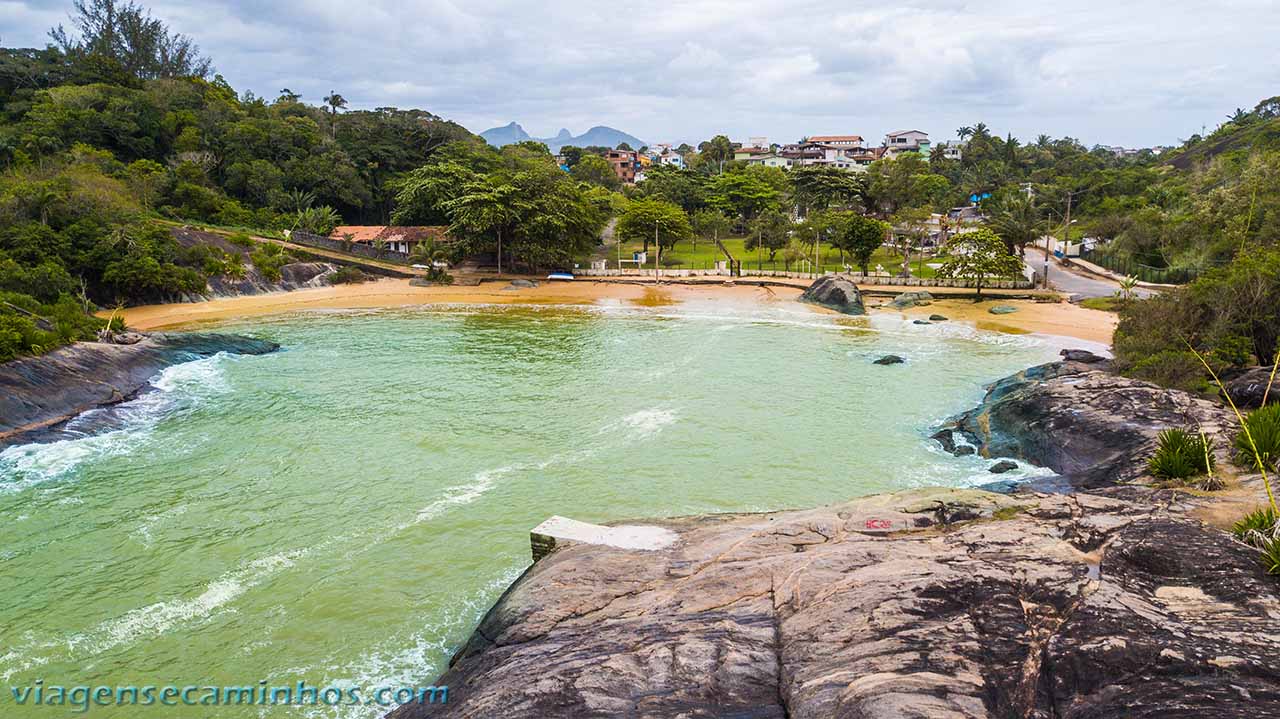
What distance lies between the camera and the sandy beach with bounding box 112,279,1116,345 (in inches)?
1486

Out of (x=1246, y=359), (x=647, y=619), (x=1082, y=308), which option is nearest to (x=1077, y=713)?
(x=647, y=619)

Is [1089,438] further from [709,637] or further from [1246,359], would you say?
[709,637]

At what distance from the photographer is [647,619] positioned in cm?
899

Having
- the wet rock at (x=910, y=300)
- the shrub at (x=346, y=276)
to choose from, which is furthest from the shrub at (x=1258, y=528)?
the shrub at (x=346, y=276)

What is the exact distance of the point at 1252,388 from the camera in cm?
1730

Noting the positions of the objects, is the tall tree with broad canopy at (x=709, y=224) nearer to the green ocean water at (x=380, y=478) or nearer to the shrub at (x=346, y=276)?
the shrub at (x=346, y=276)

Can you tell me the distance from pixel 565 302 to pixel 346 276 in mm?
16896

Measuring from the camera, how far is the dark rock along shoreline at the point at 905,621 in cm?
664

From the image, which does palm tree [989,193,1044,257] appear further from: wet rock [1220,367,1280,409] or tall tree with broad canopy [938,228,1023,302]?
wet rock [1220,367,1280,409]

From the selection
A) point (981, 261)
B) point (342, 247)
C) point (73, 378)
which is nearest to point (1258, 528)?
point (73, 378)

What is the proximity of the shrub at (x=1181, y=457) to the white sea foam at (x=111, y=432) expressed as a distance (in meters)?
24.1

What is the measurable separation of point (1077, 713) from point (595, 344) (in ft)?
95.6

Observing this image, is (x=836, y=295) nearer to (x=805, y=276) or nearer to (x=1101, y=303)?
(x=805, y=276)

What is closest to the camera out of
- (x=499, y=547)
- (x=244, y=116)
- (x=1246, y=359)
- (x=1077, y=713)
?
(x=1077, y=713)
